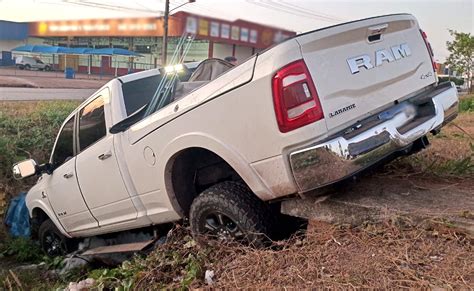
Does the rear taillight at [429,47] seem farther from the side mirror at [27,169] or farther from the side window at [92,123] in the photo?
the side mirror at [27,169]

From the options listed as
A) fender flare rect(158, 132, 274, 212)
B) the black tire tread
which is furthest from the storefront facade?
the black tire tread

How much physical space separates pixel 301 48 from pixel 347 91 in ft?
1.33

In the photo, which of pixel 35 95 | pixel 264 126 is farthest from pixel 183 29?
pixel 35 95

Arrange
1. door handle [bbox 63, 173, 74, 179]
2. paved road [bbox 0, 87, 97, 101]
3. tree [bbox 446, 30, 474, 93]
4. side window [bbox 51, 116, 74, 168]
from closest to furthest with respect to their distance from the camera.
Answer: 1. door handle [bbox 63, 173, 74, 179]
2. side window [bbox 51, 116, 74, 168]
3. paved road [bbox 0, 87, 97, 101]
4. tree [bbox 446, 30, 474, 93]

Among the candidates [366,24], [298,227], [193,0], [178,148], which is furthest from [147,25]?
[298,227]

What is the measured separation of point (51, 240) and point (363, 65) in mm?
4432

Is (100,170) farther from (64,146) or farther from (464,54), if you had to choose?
(464,54)

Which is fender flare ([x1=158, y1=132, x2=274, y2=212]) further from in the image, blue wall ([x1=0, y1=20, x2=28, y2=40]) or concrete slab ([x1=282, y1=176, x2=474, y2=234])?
blue wall ([x1=0, y1=20, x2=28, y2=40])

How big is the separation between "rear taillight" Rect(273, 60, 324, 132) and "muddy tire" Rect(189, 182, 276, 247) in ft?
2.01

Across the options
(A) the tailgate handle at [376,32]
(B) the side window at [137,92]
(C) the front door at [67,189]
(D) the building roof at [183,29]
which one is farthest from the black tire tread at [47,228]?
(A) the tailgate handle at [376,32]

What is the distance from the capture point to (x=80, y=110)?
15.4ft

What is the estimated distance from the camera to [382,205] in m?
2.88

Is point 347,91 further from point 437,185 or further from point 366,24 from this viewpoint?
point 437,185

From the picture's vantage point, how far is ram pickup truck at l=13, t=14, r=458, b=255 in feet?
8.82
